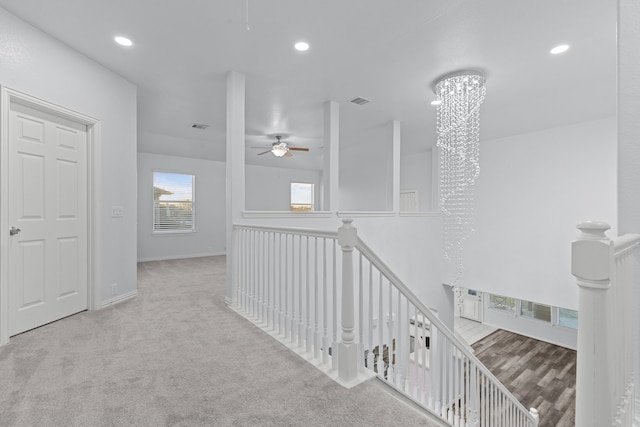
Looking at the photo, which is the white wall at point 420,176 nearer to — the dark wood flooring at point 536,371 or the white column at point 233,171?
the dark wood flooring at point 536,371

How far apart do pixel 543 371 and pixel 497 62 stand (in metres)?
6.83

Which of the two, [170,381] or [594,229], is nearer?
[594,229]

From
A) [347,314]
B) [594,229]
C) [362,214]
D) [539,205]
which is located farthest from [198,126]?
[539,205]

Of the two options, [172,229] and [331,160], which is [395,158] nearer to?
[331,160]

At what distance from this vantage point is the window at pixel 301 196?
9734 millimetres

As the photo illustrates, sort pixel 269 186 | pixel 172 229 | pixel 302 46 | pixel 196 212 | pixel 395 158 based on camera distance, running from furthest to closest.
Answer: pixel 269 186 → pixel 196 212 → pixel 172 229 → pixel 395 158 → pixel 302 46

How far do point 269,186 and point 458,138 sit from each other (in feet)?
19.2

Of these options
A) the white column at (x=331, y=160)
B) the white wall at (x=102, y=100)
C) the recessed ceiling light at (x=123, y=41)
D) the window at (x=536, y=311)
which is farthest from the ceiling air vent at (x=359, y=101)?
the window at (x=536, y=311)

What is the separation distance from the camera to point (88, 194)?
3.24m

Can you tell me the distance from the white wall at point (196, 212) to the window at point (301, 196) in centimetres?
247

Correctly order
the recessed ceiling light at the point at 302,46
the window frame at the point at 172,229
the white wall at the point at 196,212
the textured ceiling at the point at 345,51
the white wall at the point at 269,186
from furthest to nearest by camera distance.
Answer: the white wall at the point at 269,186 < the window frame at the point at 172,229 < the white wall at the point at 196,212 < the recessed ceiling light at the point at 302,46 < the textured ceiling at the point at 345,51

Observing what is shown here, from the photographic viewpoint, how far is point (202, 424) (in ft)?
4.91

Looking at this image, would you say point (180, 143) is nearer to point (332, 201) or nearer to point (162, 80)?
point (162, 80)

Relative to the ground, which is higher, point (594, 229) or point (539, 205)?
point (539, 205)
